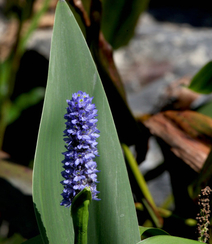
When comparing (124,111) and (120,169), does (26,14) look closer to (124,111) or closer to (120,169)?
(124,111)

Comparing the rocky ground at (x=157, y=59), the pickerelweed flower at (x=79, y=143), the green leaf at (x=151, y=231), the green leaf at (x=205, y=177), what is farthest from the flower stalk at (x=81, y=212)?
the rocky ground at (x=157, y=59)

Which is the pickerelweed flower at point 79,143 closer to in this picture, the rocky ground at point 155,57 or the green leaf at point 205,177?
the green leaf at point 205,177

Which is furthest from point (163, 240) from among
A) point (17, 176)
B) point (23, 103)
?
point (23, 103)

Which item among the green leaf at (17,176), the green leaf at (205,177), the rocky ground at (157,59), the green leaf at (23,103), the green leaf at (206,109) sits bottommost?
the green leaf at (205,177)

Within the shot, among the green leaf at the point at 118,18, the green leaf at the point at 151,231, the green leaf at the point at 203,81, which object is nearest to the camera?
the green leaf at the point at 151,231

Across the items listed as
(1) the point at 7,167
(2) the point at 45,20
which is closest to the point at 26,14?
(1) the point at 7,167
